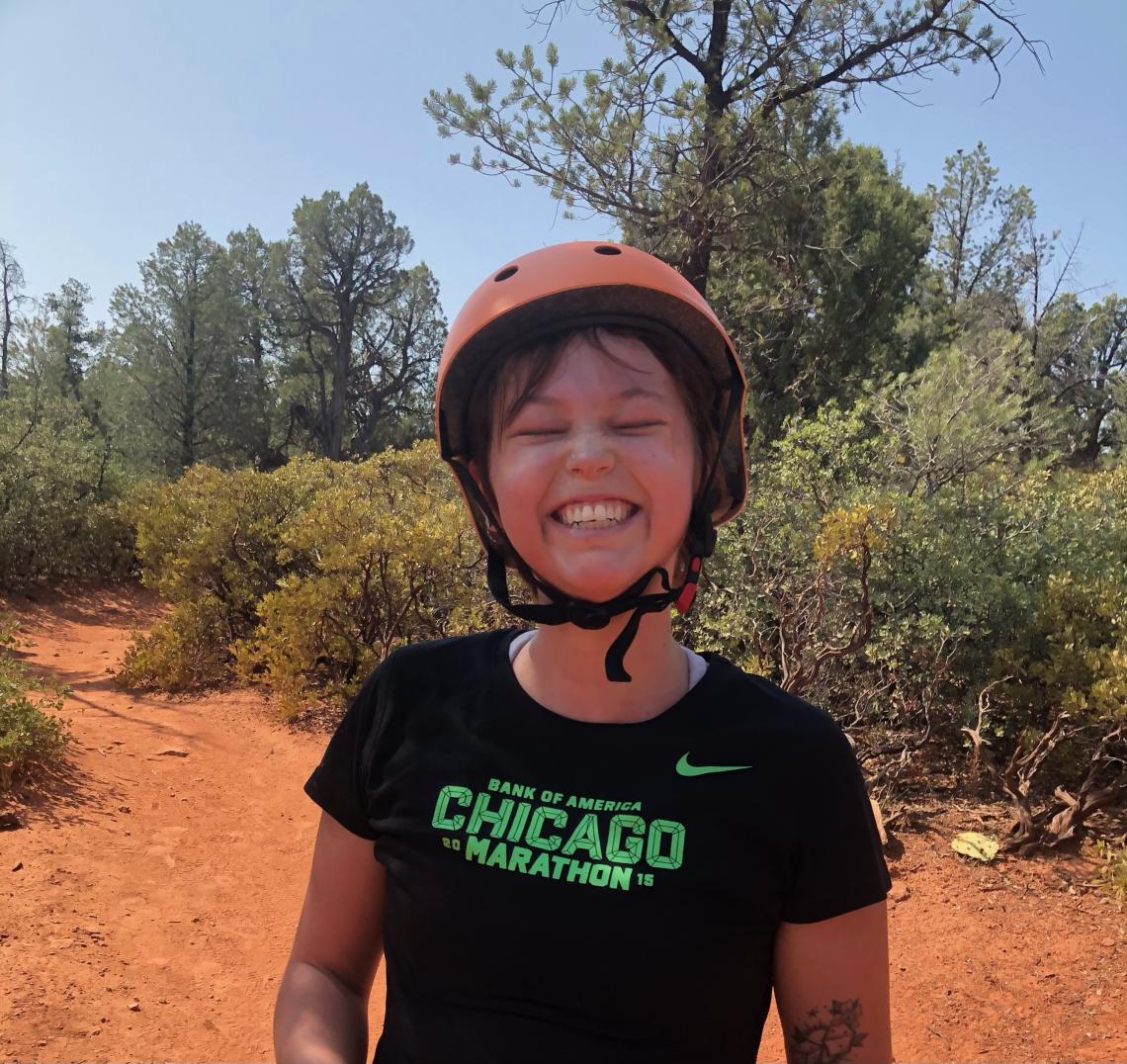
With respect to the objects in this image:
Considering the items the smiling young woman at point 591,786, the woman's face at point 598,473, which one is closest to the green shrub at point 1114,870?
the smiling young woman at point 591,786

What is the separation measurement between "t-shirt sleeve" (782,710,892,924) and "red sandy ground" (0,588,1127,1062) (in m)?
2.46

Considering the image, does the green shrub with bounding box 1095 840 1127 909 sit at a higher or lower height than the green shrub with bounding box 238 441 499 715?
lower

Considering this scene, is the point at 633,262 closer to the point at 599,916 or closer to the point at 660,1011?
the point at 599,916

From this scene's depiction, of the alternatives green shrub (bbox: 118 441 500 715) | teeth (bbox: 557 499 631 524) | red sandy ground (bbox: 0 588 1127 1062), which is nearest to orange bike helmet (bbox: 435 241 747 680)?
teeth (bbox: 557 499 631 524)

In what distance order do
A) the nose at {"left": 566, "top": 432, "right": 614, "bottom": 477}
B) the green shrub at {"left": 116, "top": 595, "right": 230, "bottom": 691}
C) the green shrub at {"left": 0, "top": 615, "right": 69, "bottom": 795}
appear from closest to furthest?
the nose at {"left": 566, "top": 432, "right": 614, "bottom": 477} < the green shrub at {"left": 0, "top": 615, "right": 69, "bottom": 795} < the green shrub at {"left": 116, "top": 595, "right": 230, "bottom": 691}

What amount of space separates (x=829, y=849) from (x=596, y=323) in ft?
2.79

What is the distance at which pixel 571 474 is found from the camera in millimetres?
1205

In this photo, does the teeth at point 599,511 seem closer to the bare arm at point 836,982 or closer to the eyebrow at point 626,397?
the eyebrow at point 626,397

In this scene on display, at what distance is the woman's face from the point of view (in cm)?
120

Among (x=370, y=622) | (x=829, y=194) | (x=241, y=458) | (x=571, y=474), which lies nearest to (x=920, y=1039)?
(x=571, y=474)

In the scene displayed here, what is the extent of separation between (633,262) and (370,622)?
5890 millimetres

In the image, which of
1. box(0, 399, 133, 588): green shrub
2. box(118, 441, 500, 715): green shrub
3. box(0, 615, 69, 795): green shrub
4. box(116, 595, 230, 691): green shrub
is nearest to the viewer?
Result: box(0, 615, 69, 795): green shrub

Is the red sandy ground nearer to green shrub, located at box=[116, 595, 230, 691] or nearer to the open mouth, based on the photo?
green shrub, located at box=[116, 595, 230, 691]

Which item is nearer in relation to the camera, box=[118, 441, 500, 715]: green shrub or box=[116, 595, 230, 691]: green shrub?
box=[118, 441, 500, 715]: green shrub
